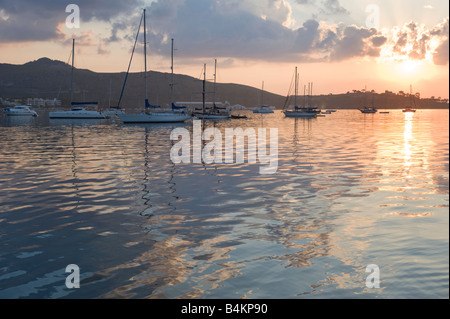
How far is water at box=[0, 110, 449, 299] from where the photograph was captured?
8258 mm

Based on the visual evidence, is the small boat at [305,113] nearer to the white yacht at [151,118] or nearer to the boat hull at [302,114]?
the boat hull at [302,114]

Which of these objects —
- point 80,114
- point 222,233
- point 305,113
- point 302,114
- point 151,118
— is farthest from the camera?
point 302,114

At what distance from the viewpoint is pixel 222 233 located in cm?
1162

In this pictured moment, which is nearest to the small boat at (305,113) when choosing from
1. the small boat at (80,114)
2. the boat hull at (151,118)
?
the small boat at (80,114)

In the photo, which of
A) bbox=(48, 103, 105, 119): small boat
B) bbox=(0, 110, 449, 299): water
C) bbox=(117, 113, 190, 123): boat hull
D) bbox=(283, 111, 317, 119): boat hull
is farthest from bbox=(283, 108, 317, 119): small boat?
bbox=(0, 110, 449, 299): water

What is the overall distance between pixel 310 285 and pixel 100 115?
98.1 metres

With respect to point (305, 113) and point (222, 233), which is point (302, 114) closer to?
point (305, 113)

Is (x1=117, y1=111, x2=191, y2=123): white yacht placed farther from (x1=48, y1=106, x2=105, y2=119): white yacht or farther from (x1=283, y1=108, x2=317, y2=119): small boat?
(x1=283, y1=108, x2=317, y2=119): small boat

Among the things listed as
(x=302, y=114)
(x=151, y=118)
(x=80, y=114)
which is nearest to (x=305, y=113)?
(x=302, y=114)

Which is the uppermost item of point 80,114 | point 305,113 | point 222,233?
point 305,113

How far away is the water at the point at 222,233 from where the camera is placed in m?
8.26

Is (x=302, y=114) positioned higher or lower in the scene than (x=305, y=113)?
lower
